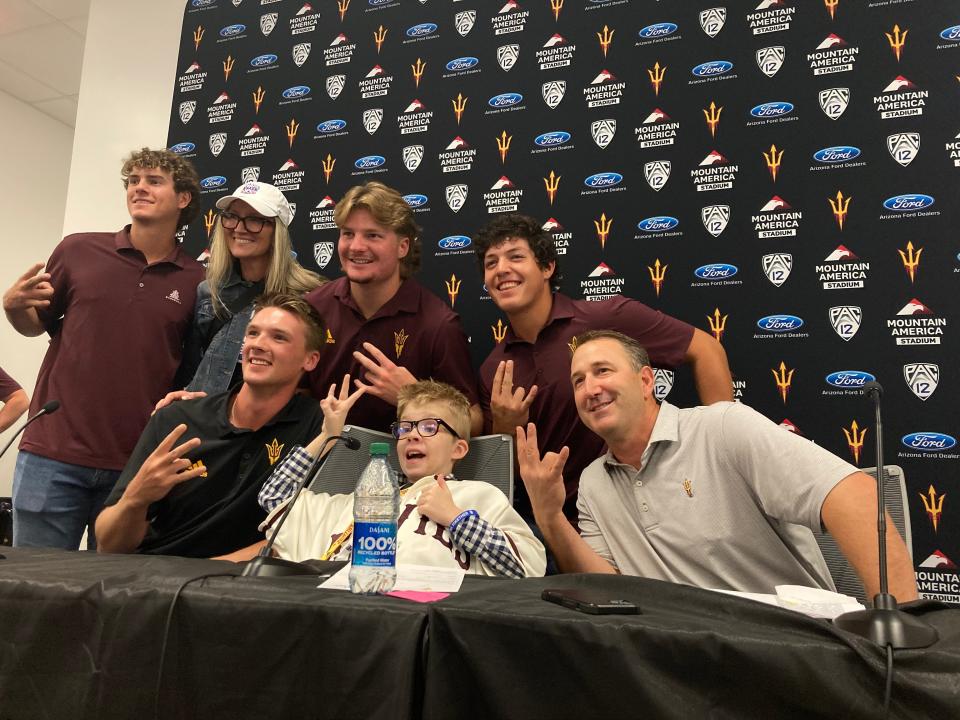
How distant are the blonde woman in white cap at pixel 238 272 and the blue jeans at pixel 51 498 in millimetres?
571

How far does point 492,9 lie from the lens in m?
3.76

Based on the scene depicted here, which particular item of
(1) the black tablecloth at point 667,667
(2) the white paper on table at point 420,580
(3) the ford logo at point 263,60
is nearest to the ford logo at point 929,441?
(1) the black tablecloth at point 667,667

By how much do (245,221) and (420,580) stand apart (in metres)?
2.19

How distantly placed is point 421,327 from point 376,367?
33 centimetres

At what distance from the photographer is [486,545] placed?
5.46 feet

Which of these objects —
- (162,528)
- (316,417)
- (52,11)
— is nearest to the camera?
(162,528)

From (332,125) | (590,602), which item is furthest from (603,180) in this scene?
(590,602)

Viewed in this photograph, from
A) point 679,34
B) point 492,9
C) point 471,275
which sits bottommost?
point 471,275

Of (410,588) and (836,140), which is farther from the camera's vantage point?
(836,140)

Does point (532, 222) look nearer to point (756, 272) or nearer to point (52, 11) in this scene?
point (756, 272)

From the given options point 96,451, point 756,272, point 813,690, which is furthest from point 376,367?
point 813,690

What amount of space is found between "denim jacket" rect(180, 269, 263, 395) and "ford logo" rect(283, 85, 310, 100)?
1.62m

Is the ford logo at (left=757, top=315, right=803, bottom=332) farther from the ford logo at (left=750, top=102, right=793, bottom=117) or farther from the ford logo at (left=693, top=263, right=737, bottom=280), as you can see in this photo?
the ford logo at (left=750, top=102, right=793, bottom=117)

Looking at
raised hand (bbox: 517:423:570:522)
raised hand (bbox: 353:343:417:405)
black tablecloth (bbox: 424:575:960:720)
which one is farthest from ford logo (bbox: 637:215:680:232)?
black tablecloth (bbox: 424:575:960:720)
